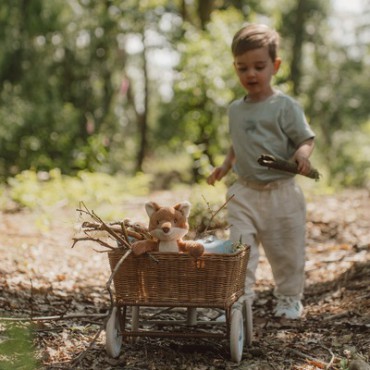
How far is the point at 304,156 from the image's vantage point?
158 inches

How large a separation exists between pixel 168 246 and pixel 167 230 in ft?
0.35

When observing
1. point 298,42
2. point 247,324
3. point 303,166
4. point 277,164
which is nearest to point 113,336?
point 247,324

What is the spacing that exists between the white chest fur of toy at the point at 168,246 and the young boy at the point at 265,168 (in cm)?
118

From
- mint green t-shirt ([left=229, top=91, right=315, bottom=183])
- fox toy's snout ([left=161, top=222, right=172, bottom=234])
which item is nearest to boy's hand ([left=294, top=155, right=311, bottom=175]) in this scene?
mint green t-shirt ([left=229, top=91, right=315, bottom=183])

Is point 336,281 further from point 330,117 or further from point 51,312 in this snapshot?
point 330,117

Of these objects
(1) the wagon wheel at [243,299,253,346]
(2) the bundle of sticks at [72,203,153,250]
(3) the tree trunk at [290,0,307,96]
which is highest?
(3) the tree trunk at [290,0,307,96]

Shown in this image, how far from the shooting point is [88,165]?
10250 millimetres

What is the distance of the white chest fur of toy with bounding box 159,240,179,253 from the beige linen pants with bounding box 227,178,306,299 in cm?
119

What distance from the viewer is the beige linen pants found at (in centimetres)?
438

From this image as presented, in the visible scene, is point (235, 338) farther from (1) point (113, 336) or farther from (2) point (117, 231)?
(2) point (117, 231)

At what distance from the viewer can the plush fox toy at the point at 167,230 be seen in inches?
122

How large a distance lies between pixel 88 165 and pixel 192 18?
820 centimetres

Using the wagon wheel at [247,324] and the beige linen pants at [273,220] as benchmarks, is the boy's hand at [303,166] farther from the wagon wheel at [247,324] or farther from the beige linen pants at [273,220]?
the wagon wheel at [247,324]

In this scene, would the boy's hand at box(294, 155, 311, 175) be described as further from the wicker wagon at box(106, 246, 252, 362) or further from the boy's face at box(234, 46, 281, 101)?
the wicker wagon at box(106, 246, 252, 362)
